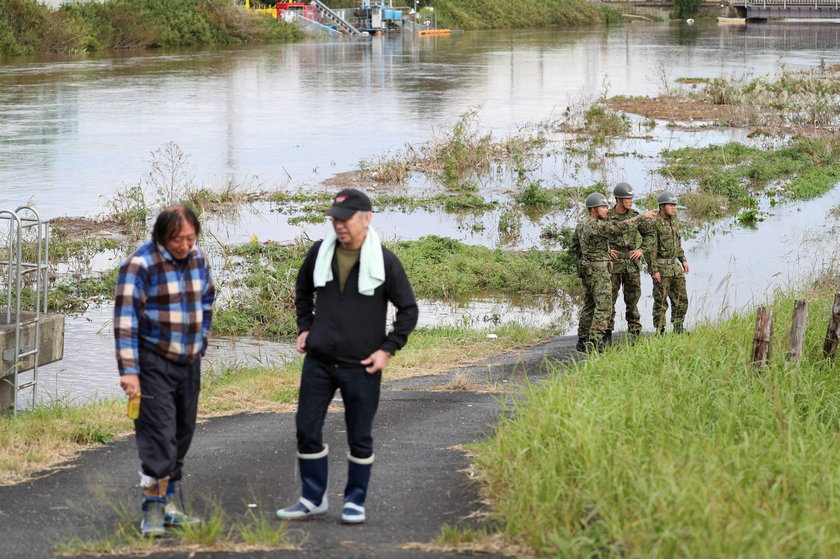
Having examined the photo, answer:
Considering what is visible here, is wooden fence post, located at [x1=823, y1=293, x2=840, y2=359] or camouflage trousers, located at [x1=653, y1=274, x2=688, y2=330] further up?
wooden fence post, located at [x1=823, y1=293, x2=840, y2=359]

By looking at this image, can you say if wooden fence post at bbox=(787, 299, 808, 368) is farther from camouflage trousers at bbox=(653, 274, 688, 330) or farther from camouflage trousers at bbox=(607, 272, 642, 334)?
camouflage trousers at bbox=(653, 274, 688, 330)

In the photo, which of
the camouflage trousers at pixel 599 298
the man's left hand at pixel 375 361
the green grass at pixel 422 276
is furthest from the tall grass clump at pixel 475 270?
the man's left hand at pixel 375 361

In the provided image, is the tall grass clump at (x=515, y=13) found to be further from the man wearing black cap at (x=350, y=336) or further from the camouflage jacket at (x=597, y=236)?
the man wearing black cap at (x=350, y=336)

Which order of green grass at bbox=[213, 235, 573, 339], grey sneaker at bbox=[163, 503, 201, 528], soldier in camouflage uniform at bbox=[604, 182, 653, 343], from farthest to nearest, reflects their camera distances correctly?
1. green grass at bbox=[213, 235, 573, 339]
2. soldier in camouflage uniform at bbox=[604, 182, 653, 343]
3. grey sneaker at bbox=[163, 503, 201, 528]

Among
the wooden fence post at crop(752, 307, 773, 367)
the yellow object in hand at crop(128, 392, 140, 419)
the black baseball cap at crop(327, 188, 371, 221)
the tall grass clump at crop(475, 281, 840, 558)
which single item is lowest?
the tall grass clump at crop(475, 281, 840, 558)

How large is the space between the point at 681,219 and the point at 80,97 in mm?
26238

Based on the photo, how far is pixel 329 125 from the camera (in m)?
33.5

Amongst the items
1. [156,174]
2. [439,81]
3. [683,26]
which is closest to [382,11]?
[683,26]

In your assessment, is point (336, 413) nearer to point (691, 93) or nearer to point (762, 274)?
point (762, 274)

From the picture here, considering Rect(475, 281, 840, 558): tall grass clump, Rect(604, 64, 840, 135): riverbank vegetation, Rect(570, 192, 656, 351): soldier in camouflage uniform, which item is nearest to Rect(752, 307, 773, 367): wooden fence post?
→ Rect(475, 281, 840, 558): tall grass clump

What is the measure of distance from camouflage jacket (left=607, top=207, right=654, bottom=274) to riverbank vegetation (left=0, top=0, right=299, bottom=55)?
51.8 metres

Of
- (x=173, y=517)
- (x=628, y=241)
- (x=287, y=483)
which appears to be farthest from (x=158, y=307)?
(x=628, y=241)

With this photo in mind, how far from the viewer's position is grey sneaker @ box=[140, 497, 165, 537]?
5.46 m

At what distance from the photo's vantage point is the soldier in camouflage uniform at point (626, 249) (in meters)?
10.8
